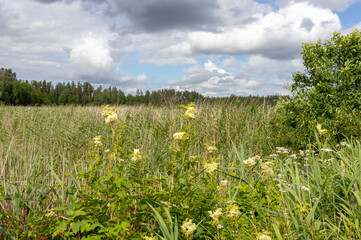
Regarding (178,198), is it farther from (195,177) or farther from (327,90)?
(327,90)

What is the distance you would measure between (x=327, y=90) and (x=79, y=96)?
72049mm

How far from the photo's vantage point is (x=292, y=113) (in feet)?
15.7

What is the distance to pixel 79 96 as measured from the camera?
6944 centimetres

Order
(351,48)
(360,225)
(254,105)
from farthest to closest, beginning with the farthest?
(254,105) → (351,48) → (360,225)

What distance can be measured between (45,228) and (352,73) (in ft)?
16.6

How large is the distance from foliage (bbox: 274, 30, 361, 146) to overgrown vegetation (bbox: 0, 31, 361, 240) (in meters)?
0.03

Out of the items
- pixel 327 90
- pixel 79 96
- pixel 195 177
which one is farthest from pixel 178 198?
pixel 79 96

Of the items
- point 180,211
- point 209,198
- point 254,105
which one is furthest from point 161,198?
point 254,105

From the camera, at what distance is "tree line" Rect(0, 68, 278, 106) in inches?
330

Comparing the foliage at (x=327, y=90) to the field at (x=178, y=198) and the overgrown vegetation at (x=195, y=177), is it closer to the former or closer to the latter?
the overgrown vegetation at (x=195, y=177)

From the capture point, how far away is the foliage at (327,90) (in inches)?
169

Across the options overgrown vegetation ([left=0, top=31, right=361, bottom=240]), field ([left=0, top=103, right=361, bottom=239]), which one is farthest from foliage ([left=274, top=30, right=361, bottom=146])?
field ([left=0, top=103, right=361, bottom=239])

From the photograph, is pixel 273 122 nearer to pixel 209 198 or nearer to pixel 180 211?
pixel 209 198

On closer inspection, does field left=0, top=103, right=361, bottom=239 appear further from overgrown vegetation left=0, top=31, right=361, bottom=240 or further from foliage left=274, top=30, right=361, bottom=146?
foliage left=274, top=30, right=361, bottom=146
